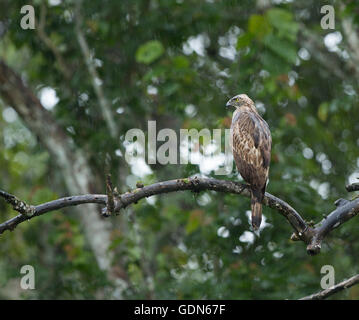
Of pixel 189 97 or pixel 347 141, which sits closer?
pixel 189 97

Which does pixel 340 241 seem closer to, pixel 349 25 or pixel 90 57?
pixel 349 25

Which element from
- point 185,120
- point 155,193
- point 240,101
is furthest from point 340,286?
point 185,120

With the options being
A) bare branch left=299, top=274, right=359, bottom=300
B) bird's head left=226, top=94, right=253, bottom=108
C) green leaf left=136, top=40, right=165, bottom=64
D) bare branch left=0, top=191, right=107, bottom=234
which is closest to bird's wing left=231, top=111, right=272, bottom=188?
bird's head left=226, top=94, right=253, bottom=108

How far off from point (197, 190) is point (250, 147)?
1.69 m

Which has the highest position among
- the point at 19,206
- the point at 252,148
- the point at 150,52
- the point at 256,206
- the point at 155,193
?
the point at 150,52

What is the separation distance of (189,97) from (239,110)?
Answer: 2.84 meters

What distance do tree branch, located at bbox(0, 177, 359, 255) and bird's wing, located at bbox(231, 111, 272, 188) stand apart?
42.7 inches

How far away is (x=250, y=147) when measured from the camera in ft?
19.0

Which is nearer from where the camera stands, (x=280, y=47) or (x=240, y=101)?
(x=240, y=101)

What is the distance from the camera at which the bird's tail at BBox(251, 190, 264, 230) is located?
5.14 meters

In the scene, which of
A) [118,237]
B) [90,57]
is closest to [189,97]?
[90,57]

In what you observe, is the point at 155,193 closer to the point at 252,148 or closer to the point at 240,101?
the point at 252,148

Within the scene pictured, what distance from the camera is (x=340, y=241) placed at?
27.7 ft

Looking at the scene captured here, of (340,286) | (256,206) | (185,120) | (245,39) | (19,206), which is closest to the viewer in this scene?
(19,206)
